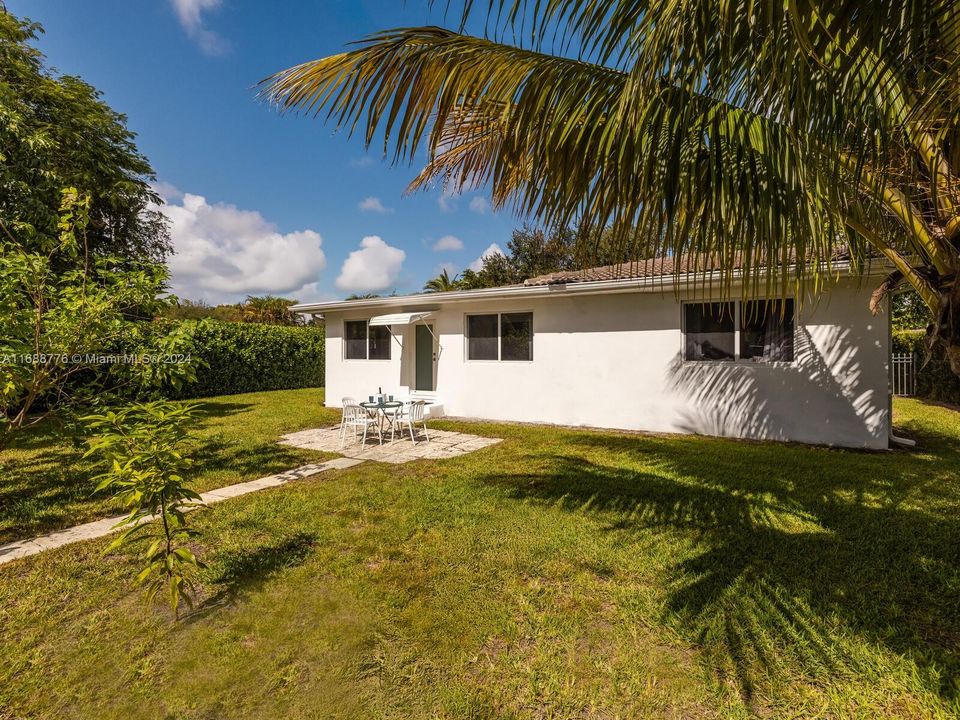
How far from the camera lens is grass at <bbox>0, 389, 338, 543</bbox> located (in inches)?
239

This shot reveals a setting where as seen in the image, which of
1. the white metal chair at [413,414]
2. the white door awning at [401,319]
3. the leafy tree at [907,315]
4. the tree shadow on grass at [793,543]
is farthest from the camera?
the leafy tree at [907,315]

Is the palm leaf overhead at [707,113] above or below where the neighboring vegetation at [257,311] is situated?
below

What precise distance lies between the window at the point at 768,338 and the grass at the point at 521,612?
4.33 meters

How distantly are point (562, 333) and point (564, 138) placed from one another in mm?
10300

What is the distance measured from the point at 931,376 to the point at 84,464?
87.9 feet

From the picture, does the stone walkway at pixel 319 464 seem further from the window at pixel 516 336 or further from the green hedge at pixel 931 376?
the green hedge at pixel 931 376

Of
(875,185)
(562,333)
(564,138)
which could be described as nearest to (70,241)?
(564,138)

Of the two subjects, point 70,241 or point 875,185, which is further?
point 70,241

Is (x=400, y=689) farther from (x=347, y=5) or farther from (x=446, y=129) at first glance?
(x=347, y=5)

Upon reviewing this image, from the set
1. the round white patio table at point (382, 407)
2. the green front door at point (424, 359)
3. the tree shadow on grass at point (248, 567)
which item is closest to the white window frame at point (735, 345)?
the round white patio table at point (382, 407)

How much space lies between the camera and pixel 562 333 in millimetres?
13164

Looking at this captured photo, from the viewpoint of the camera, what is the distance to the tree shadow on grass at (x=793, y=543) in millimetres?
3363

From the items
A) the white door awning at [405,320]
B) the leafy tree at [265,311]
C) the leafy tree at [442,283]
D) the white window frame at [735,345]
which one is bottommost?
the white window frame at [735,345]

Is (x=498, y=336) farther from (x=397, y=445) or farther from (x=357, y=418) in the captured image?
(x=357, y=418)
